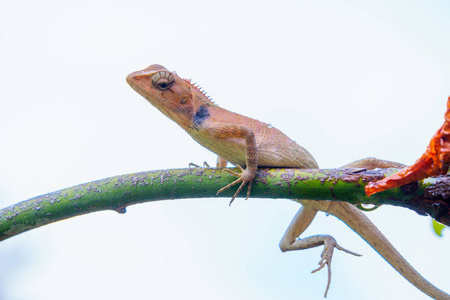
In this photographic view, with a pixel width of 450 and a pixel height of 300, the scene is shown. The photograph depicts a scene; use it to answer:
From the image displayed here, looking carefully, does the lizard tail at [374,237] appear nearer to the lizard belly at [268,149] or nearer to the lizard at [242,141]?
the lizard at [242,141]

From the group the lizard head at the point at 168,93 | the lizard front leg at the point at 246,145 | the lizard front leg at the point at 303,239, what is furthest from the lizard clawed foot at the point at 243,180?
the lizard front leg at the point at 303,239

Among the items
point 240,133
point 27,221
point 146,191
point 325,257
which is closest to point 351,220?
point 325,257

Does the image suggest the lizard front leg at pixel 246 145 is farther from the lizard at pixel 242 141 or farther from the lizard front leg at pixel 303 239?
the lizard front leg at pixel 303 239

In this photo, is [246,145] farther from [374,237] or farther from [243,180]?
[374,237]

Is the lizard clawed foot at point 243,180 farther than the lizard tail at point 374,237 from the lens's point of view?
No

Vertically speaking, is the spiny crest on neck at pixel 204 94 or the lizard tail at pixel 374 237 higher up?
the spiny crest on neck at pixel 204 94

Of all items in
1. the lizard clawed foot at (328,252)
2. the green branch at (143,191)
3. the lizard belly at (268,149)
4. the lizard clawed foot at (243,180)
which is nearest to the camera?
the green branch at (143,191)

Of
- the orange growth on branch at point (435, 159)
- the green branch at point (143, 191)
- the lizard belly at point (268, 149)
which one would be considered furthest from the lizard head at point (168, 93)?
the orange growth on branch at point (435, 159)

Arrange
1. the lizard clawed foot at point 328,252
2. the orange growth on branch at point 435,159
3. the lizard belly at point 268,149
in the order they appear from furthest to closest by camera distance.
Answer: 1. the lizard clawed foot at point 328,252
2. the lizard belly at point 268,149
3. the orange growth on branch at point 435,159

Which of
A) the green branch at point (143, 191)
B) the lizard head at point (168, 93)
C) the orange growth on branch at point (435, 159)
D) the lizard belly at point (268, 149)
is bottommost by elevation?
the orange growth on branch at point (435, 159)
